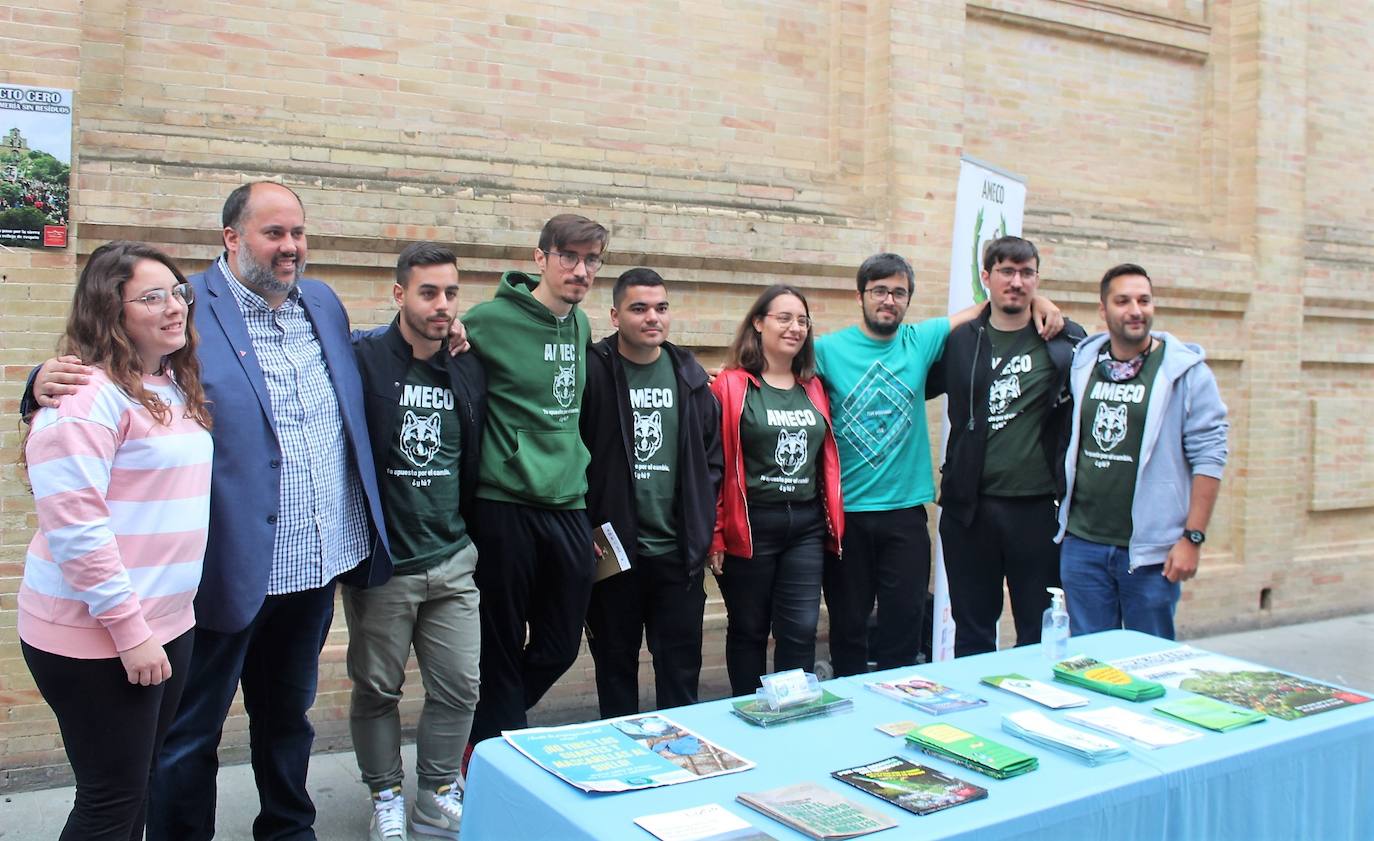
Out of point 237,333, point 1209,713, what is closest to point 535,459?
point 237,333

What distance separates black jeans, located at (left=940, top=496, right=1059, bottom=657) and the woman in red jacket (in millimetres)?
656

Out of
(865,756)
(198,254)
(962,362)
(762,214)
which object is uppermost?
(762,214)

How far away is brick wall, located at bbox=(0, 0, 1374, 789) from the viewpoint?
199 inches

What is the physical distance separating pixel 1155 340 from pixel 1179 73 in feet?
16.1

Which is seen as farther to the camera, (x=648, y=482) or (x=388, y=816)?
(x=648, y=482)

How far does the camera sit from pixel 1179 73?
342 inches

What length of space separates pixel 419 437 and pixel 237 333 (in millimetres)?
753

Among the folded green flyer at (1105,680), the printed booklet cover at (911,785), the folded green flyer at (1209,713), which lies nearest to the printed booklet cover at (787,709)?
the printed booklet cover at (911,785)

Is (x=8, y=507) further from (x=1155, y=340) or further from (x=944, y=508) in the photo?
(x=1155, y=340)

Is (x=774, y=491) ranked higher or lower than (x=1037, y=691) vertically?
higher

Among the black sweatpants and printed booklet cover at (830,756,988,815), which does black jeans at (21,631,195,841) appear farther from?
printed booklet cover at (830,756,988,815)

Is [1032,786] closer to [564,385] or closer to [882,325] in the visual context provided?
[564,385]

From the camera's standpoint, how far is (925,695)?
3219mm

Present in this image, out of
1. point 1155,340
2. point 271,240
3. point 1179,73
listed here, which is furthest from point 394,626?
point 1179,73
